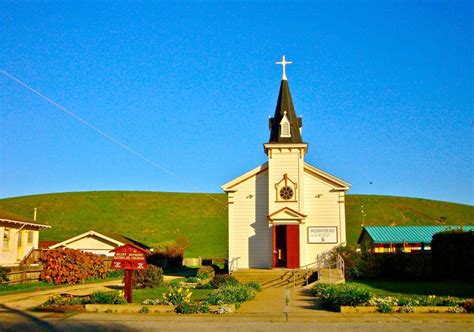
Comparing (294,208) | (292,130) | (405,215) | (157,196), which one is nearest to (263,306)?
(294,208)

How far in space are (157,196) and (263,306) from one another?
92.2 meters

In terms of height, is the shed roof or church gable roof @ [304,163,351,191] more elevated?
church gable roof @ [304,163,351,191]

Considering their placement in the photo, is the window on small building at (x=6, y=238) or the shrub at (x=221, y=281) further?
the window on small building at (x=6, y=238)

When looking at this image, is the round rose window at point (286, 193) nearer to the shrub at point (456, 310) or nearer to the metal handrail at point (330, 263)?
the metal handrail at point (330, 263)

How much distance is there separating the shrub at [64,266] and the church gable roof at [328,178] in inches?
601

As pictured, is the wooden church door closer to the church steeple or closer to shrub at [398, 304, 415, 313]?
the church steeple

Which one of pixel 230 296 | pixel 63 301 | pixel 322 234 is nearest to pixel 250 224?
pixel 322 234

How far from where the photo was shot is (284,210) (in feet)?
104

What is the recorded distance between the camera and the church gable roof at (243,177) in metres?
33.0

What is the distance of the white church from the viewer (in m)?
31.7

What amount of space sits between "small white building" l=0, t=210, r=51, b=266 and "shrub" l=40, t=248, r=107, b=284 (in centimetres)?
393

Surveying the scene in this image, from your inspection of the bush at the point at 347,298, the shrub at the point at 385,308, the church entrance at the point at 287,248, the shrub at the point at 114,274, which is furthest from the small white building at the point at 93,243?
the shrub at the point at 385,308

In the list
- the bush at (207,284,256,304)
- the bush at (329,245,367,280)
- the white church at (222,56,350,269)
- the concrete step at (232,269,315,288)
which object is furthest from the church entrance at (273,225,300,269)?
the bush at (207,284,256,304)

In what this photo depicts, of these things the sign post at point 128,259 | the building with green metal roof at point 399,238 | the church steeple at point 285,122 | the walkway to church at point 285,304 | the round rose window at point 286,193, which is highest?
the church steeple at point 285,122
